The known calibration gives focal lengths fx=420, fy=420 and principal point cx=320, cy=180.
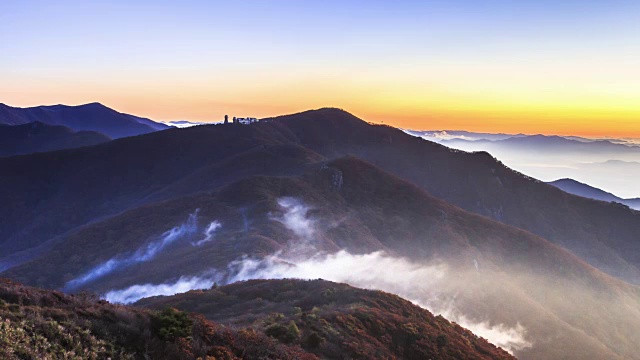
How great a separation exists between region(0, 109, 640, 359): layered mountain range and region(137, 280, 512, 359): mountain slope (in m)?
0.94

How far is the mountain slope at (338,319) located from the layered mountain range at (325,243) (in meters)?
0.94

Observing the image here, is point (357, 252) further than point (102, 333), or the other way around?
point (357, 252)

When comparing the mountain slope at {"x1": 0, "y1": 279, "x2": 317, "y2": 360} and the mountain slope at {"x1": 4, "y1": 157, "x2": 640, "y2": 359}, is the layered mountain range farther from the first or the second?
the mountain slope at {"x1": 0, "y1": 279, "x2": 317, "y2": 360}

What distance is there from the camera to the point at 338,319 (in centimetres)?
2714

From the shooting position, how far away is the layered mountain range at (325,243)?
7331cm

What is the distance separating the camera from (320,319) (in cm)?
2655

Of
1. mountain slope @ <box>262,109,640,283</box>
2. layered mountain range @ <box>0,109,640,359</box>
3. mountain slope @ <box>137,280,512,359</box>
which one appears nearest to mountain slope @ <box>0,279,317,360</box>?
mountain slope @ <box>137,280,512,359</box>

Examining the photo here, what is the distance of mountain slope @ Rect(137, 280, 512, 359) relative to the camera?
79.9 feet

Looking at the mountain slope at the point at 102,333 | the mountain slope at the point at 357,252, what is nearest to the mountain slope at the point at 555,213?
the mountain slope at the point at 357,252

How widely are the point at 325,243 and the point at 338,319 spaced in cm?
6322

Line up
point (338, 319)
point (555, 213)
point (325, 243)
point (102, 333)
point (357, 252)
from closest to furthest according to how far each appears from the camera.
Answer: point (102, 333)
point (338, 319)
point (325, 243)
point (357, 252)
point (555, 213)

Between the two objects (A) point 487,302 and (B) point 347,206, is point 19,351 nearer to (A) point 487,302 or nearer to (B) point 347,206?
(A) point 487,302

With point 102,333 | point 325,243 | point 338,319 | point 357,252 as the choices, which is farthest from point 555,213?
point 102,333

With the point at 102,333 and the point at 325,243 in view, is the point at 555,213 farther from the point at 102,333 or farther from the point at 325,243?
the point at 102,333
